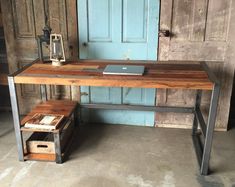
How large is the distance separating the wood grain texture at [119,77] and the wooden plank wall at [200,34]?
320 mm

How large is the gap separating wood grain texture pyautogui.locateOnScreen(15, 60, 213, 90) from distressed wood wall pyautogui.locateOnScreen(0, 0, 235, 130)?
34cm

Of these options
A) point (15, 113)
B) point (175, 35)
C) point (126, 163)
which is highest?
point (175, 35)

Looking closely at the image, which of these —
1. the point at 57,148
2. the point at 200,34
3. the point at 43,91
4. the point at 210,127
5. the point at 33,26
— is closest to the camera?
the point at 210,127

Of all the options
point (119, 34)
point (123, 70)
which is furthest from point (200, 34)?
point (123, 70)

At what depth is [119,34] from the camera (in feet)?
9.41

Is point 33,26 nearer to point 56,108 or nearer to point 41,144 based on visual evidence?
point 56,108

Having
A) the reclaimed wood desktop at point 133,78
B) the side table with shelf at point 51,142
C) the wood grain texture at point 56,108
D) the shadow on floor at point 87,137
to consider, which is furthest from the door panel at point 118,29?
the shadow on floor at point 87,137

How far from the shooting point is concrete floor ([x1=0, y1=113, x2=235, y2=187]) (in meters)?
2.29

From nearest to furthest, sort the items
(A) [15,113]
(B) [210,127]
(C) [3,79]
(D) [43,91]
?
(B) [210,127]
(A) [15,113]
(D) [43,91]
(C) [3,79]

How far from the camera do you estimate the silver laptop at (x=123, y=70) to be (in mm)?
2324

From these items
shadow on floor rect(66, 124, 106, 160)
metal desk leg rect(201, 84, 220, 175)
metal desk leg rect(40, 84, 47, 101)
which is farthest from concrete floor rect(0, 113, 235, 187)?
metal desk leg rect(40, 84, 47, 101)

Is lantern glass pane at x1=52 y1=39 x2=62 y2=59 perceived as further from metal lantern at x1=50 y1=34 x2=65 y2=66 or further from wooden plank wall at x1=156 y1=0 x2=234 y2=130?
wooden plank wall at x1=156 y1=0 x2=234 y2=130

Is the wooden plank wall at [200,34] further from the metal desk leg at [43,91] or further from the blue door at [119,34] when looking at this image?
the metal desk leg at [43,91]

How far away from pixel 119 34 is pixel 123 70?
0.64 metres
